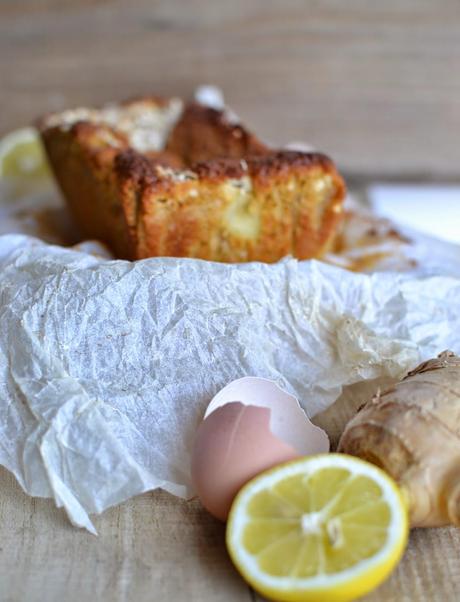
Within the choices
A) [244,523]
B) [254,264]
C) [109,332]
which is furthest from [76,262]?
[244,523]

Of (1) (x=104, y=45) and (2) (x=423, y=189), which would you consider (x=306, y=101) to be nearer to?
(2) (x=423, y=189)

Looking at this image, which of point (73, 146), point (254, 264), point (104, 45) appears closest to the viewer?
point (254, 264)

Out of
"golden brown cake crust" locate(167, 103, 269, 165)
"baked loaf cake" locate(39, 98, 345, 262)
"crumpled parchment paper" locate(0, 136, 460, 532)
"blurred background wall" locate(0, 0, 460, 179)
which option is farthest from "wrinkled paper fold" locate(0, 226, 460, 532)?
"blurred background wall" locate(0, 0, 460, 179)

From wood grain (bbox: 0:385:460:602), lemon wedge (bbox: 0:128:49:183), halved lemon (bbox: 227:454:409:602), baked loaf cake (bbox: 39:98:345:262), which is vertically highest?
baked loaf cake (bbox: 39:98:345:262)

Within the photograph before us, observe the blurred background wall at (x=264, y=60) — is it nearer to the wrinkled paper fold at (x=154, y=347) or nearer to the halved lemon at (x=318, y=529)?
the wrinkled paper fold at (x=154, y=347)

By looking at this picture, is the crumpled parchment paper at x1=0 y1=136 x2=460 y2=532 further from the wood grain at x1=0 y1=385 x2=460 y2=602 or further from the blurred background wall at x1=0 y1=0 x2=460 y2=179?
the blurred background wall at x1=0 y1=0 x2=460 y2=179

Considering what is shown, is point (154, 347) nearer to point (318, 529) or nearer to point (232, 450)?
point (232, 450)

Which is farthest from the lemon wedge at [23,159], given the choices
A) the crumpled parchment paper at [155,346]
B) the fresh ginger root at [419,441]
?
the fresh ginger root at [419,441]
